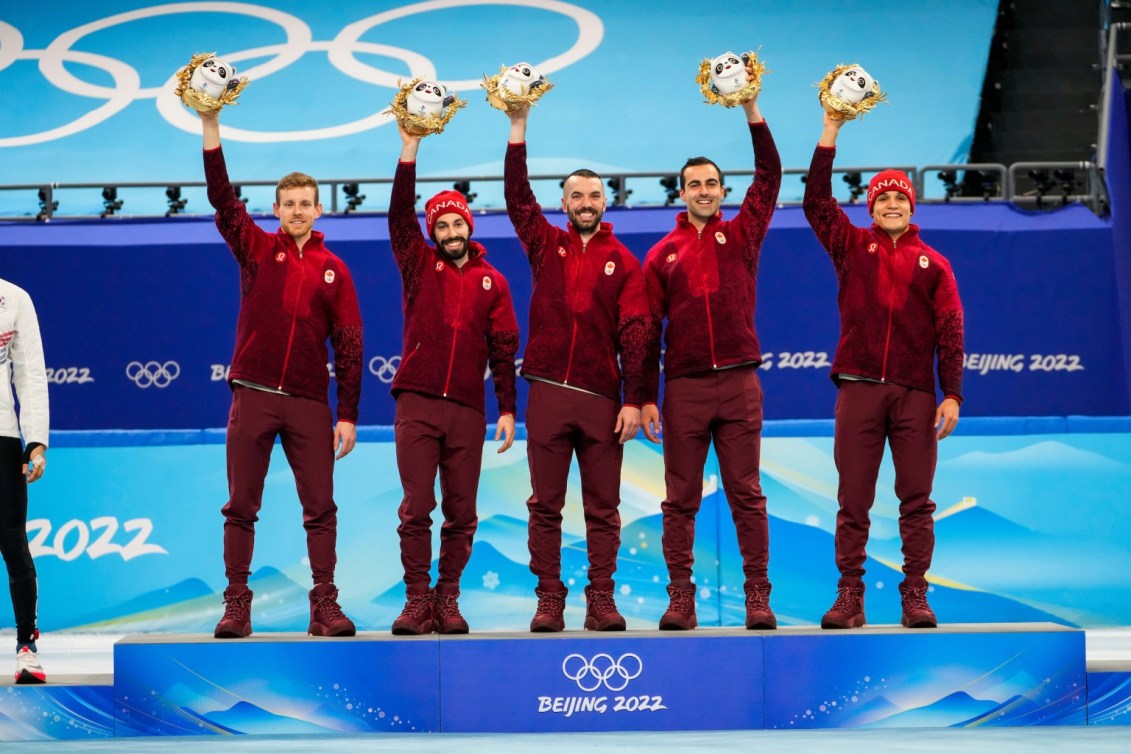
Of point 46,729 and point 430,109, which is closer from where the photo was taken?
point 46,729

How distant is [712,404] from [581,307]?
2.03 ft

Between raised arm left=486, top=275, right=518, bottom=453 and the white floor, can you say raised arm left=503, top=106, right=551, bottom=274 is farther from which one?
the white floor

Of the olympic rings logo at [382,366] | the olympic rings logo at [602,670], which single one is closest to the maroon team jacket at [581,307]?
the olympic rings logo at [602,670]

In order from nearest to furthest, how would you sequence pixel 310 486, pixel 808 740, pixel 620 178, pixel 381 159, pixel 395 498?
pixel 808 740 < pixel 310 486 < pixel 395 498 < pixel 620 178 < pixel 381 159

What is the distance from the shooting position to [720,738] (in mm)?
4301

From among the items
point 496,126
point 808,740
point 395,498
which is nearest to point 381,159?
point 496,126

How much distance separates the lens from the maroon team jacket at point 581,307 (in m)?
5.05

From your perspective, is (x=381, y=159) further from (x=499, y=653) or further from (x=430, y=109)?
(x=499, y=653)

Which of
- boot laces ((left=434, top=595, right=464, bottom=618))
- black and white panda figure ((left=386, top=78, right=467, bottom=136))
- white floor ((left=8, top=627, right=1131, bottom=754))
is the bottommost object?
white floor ((left=8, top=627, right=1131, bottom=754))

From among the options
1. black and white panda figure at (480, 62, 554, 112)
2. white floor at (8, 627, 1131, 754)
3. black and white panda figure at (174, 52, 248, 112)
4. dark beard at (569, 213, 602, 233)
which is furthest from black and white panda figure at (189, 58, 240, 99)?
white floor at (8, 627, 1131, 754)

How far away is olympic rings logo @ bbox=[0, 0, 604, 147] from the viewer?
436 inches

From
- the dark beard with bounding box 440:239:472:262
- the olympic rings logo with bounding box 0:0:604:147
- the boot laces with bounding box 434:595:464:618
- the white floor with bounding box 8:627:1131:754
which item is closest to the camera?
the white floor with bounding box 8:627:1131:754

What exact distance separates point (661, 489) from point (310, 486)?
2.66 metres

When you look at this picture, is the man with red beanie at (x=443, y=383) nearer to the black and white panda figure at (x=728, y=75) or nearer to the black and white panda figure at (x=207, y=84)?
the black and white panda figure at (x=207, y=84)
